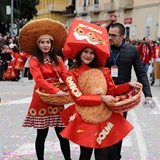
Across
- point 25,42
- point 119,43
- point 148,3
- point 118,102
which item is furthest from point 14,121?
point 148,3

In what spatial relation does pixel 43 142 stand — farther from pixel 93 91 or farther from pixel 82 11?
pixel 82 11

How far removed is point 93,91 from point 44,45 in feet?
3.30

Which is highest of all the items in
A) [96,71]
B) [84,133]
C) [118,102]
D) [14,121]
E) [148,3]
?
[148,3]

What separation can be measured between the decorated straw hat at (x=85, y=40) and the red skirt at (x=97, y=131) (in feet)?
2.12

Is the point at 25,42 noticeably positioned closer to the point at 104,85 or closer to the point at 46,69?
the point at 46,69

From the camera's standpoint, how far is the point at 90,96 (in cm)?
316

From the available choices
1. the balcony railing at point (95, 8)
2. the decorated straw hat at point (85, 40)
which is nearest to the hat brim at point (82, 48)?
the decorated straw hat at point (85, 40)

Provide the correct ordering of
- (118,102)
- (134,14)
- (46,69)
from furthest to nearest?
(134,14) → (46,69) → (118,102)

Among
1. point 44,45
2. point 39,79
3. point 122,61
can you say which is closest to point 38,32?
point 44,45

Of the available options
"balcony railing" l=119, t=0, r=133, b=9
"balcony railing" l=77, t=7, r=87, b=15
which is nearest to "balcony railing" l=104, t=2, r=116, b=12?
"balcony railing" l=119, t=0, r=133, b=9

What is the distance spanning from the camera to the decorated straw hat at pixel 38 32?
152 inches

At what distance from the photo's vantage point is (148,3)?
2992 centimetres

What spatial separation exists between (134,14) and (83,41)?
3077 centimetres

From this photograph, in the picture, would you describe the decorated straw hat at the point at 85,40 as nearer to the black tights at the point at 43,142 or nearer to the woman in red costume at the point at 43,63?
the woman in red costume at the point at 43,63
